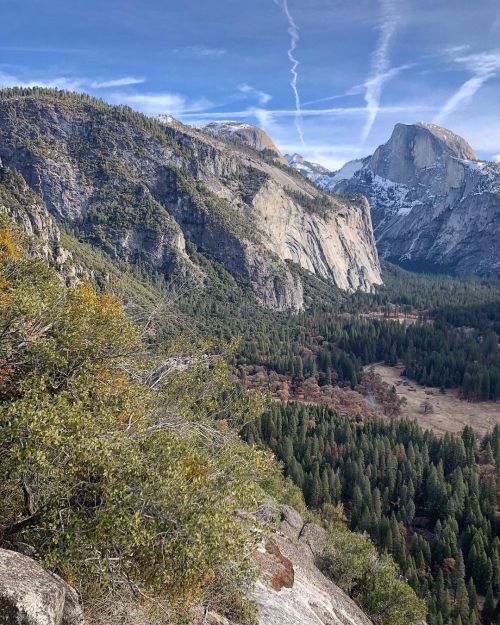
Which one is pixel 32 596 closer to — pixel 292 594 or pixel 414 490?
pixel 292 594

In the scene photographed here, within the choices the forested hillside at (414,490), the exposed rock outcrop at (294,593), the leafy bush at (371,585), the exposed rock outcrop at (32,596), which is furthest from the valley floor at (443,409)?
the exposed rock outcrop at (32,596)

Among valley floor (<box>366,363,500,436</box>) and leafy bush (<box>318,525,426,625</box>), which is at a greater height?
leafy bush (<box>318,525,426,625</box>)

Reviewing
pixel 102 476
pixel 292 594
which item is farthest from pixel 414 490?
pixel 102 476

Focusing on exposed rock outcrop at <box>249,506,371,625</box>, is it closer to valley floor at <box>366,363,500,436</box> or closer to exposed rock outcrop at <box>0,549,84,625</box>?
exposed rock outcrop at <box>0,549,84,625</box>

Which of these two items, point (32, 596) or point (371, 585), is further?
point (371, 585)

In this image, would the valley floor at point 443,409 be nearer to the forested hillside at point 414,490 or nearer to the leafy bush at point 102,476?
the forested hillside at point 414,490

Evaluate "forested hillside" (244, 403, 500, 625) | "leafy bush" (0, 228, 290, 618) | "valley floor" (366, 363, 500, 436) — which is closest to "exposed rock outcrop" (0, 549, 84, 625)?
"leafy bush" (0, 228, 290, 618)
